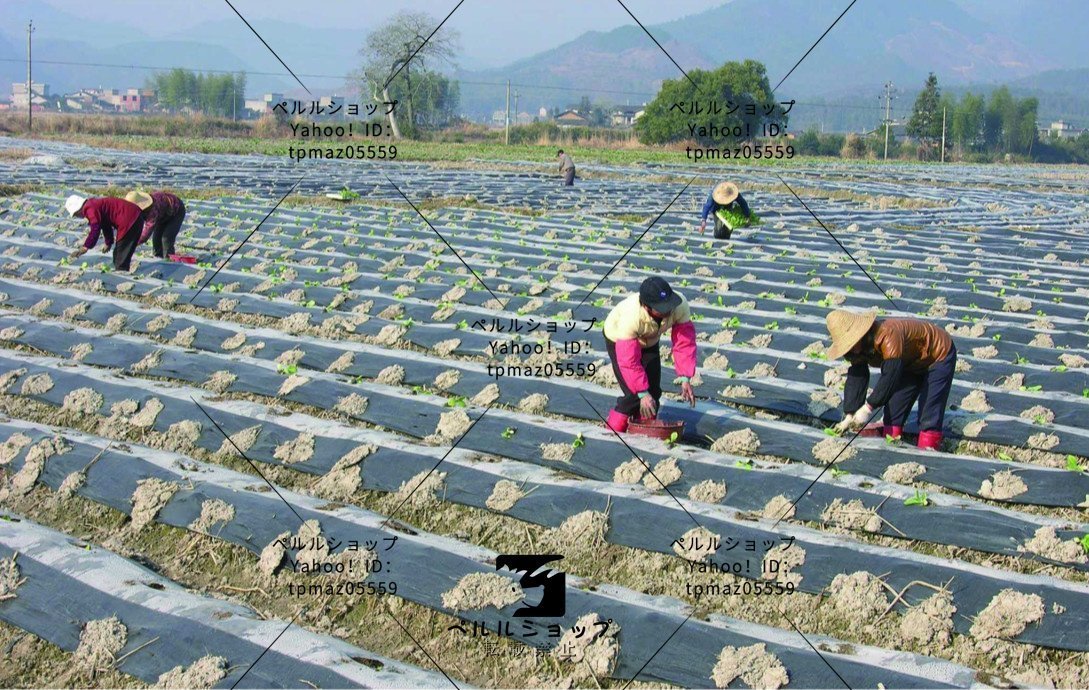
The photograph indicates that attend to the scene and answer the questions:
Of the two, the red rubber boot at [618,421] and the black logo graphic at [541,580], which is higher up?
the red rubber boot at [618,421]

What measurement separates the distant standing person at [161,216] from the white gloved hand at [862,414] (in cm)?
731

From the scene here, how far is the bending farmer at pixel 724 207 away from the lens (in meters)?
11.6

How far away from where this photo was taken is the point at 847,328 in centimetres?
496

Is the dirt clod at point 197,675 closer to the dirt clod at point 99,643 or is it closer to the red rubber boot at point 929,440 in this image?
the dirt clod at point 99,643

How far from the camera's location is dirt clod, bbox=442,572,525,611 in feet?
13.0

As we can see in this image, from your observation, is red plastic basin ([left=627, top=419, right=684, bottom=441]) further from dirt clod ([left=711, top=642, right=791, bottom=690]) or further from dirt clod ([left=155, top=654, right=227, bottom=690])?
dirt clod ([left=155, top=654, right=227, bottom=690])

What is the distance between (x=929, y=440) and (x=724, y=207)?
7038mm

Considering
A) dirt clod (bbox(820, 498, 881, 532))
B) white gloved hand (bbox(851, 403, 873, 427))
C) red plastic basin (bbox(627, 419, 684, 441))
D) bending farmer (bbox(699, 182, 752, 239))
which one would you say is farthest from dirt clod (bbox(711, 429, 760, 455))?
bending farmer (bbox(699, 182, 752, 239))

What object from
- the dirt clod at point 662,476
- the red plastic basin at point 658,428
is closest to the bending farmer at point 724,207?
the red plastic basin at point 658,428

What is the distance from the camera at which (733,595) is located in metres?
4.08

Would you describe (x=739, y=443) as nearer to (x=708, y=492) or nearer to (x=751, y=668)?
(x=708, y=492)

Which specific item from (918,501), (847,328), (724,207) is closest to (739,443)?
(847,328)

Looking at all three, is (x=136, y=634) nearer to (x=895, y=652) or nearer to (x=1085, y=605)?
(x=895, y=652)

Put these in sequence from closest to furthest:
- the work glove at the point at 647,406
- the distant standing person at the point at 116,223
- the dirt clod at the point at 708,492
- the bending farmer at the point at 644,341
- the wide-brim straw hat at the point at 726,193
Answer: the dirt clod at the point at 708,492 < the bending farmer at the point at 644,341 < the work glove at the point at 647,406 < the distant standing person at the point at 116,223 < the wide-brim straw hat at the point at 726,193
